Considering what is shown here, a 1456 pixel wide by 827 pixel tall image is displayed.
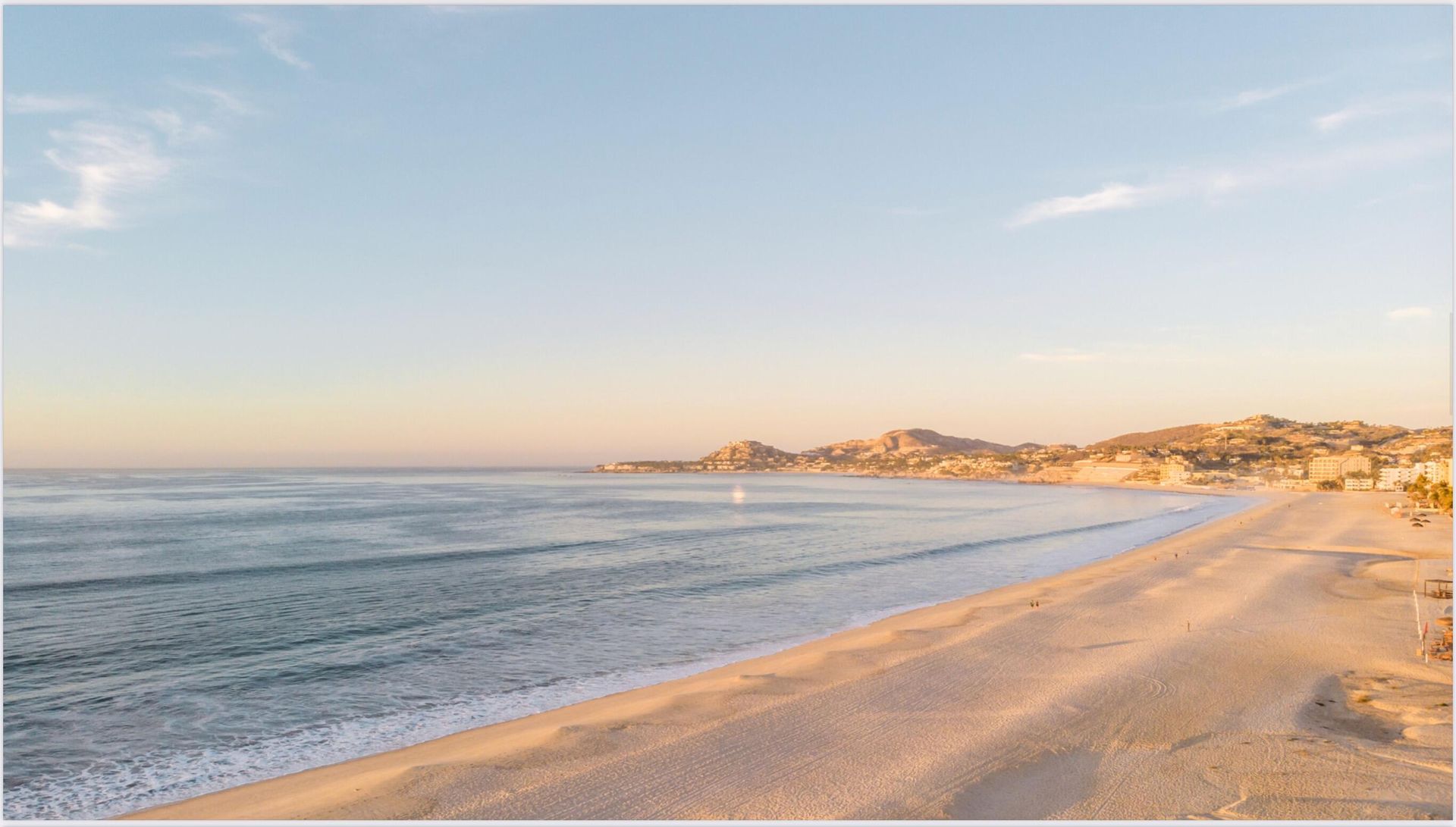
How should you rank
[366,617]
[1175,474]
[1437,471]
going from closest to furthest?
[366,617], [1437,471], [1175,474]

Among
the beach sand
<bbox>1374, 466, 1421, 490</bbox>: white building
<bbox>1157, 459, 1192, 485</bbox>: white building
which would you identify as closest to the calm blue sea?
the beach sand

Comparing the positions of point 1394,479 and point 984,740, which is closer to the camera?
point 984,740

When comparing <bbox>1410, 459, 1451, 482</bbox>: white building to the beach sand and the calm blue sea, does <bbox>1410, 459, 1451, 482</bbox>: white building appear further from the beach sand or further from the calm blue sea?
the beach sand

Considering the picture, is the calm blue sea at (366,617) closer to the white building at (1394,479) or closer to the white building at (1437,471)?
the white building at (1437,471)

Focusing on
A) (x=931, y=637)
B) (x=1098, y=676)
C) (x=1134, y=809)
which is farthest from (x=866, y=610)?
(x=1134, y=809)

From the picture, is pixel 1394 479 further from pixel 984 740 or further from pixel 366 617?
pixel 366 617

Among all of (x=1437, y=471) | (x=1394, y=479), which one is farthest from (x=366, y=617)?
(x=1394, y=479)

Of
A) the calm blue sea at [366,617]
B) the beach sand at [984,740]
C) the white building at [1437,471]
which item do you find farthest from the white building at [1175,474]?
the beach sand at [984,740]
